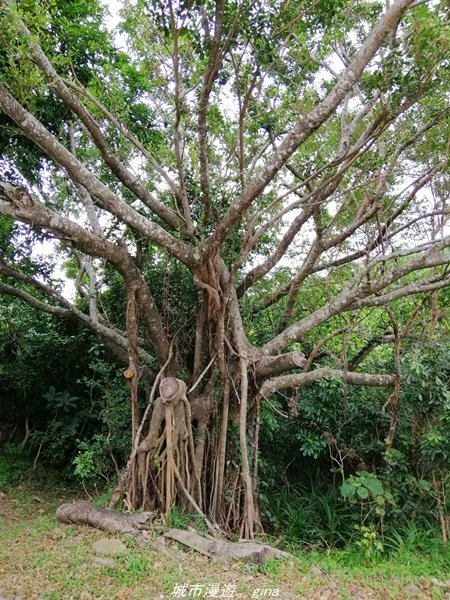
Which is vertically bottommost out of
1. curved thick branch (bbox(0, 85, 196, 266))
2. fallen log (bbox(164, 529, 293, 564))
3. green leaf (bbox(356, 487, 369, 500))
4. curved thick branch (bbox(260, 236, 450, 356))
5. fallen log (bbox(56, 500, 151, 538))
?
fallen log (bbox(164, 529, 293, 564))

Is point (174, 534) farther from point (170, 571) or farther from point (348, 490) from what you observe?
point (348, 490)

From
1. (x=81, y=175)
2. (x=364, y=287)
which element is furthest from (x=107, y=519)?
(x=364, y=287)

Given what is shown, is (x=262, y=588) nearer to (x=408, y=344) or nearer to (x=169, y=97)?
(x=408, y=344)

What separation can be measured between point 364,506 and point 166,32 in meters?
5.04

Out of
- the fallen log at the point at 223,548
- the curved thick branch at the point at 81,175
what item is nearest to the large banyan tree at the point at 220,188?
the curved thick branch at the point at 81,175

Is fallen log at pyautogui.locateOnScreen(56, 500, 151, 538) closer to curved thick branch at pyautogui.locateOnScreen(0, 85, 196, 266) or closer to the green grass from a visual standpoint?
the green grass

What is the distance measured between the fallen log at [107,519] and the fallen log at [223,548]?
0.25 meters

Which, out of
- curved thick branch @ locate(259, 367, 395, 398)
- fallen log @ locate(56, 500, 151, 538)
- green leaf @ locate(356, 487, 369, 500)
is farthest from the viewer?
curved thick branch @ locate(259, 367, 395, 398)

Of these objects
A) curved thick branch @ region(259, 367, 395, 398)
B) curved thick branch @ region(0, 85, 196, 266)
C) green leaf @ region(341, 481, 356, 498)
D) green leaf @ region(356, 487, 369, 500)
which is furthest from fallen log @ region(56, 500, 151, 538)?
curved thick branch @ region(0, 85, 196, 266)

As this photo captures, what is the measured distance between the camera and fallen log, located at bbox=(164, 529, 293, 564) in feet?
12.2

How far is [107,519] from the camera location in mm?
4109

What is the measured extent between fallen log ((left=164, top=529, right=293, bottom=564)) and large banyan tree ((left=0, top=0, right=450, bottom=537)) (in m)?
0.59

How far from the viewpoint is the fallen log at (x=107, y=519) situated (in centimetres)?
402

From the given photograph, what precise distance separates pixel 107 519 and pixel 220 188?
3922mm
